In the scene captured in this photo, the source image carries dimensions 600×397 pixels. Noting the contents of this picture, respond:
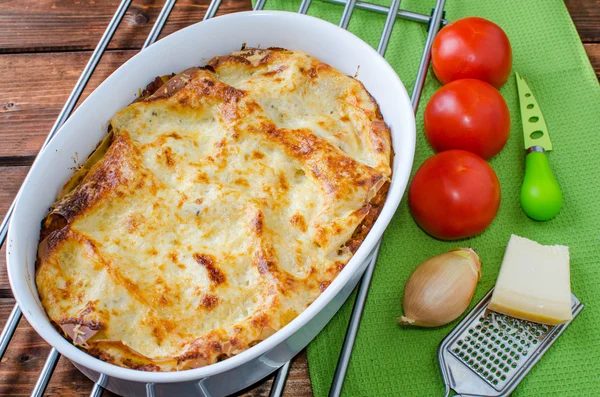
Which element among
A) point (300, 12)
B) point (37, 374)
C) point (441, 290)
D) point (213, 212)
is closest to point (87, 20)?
point (300, 12)

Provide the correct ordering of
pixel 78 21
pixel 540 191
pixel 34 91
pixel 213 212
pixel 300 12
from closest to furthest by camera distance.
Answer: pixel 213 212, pixel 540 191, pixel 300 12, pixel 34 91, pixel 78 21

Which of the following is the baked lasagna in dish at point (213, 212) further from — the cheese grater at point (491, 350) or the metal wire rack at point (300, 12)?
the cheese grater at point (491, 350)

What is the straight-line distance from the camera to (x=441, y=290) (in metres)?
1.50

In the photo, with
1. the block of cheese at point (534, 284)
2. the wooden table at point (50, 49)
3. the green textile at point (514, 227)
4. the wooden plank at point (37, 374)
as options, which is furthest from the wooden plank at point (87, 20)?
the wooden plank at point (37, 374)

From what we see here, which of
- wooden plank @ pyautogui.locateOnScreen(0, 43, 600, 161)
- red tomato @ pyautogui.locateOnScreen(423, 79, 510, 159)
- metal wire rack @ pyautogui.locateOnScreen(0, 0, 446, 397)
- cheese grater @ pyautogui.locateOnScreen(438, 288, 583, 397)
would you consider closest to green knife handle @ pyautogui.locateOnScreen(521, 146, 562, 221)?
red tomato @ pyautogui.locateOnScreen(423, 79, 510, 159)

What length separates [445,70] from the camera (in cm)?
186

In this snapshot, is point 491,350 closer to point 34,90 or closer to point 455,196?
point 455,196

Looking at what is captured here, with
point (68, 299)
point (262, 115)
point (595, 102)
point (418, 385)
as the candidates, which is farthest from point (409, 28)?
point (68, 299)

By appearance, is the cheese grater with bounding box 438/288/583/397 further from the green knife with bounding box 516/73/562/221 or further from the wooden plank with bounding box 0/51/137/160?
the wooden plank with bounding box 0/51/137/160

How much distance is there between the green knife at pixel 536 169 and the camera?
1666 mm

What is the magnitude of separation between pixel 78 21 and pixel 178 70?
2.07 ft

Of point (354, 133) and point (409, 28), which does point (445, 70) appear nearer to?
point (409, 28)

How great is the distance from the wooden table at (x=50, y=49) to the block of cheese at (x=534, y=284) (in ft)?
2.48

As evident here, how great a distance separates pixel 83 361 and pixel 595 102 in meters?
1.55
